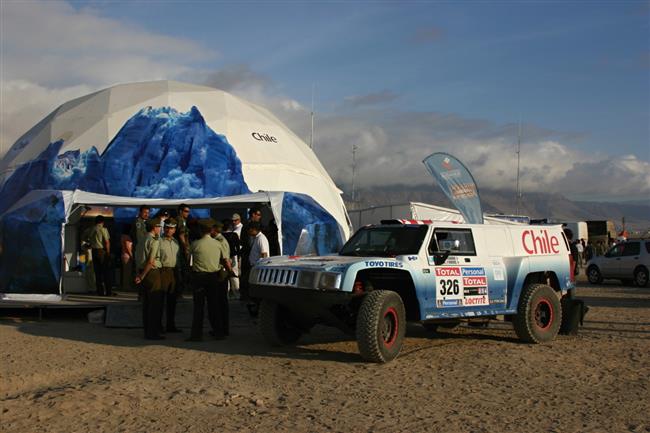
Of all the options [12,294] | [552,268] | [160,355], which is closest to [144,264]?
[160,355]

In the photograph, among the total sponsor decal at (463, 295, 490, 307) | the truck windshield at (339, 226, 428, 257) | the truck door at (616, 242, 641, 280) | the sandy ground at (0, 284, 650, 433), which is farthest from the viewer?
the truck door at (616, 242, 641, 280)

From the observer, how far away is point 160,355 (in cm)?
831

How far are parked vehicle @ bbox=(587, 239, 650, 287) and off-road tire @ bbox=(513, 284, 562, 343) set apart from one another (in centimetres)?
1318

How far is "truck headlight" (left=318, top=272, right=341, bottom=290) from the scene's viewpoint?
24.8ft

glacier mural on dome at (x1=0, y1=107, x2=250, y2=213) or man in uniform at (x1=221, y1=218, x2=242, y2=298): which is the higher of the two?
glacier mural on dome at (x1=0, y1=107, x2=250, y2=213)

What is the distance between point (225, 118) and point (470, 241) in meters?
12.4

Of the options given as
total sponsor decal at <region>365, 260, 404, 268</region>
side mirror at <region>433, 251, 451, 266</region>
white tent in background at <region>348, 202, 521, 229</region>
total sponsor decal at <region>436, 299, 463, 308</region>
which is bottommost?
total sponsor decal at <region>436, 299, 463, 308</region>

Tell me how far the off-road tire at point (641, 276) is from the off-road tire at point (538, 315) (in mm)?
13092

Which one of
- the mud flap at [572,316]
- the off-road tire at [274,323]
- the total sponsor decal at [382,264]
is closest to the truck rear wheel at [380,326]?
the total sponsor decal at [382,264]

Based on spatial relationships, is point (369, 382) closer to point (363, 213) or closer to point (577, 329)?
point (577, 329)

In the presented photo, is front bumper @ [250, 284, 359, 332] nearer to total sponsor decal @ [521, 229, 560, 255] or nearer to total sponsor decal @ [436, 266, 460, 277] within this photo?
total sponsor decal @ [436, 266, 460, 277]

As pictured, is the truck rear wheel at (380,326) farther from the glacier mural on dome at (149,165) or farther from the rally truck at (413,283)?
the glacier mural on dome at (149,165)

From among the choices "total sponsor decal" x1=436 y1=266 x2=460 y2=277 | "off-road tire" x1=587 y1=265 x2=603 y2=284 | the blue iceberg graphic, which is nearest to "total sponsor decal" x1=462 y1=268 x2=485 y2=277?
"total sponsor decal" x1=436 y1=266 x2=460 y2=277

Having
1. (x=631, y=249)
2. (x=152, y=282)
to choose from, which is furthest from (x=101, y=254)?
(x=631, y=249)
